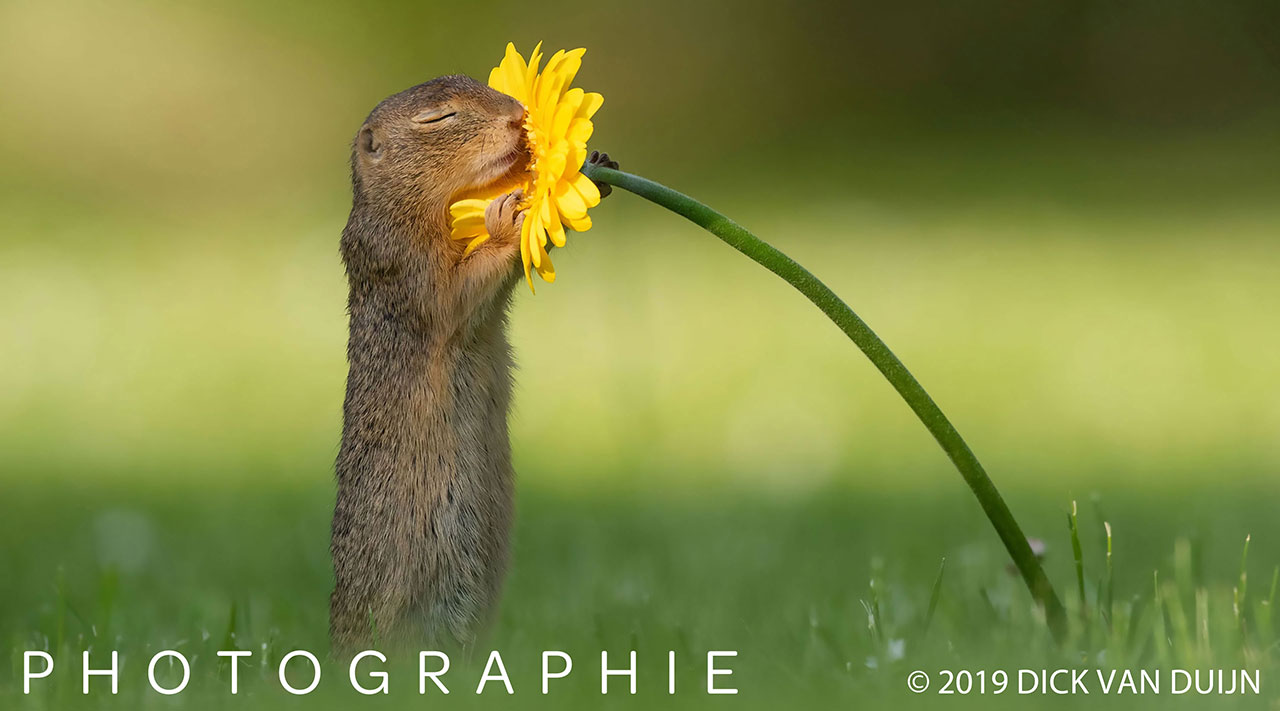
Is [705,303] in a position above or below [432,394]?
above

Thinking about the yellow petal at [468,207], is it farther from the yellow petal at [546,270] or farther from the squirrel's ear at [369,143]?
the yellow petal at [546,270]

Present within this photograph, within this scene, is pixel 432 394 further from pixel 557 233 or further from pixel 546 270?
pixel 557 233

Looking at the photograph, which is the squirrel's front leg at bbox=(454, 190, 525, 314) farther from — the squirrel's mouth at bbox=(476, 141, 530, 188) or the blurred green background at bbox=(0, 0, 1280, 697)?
the blurred green background at bbox=(0, 0, 1280, 697)

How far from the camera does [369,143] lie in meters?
3.82

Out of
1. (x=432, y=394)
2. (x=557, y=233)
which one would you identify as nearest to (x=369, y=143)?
(x=432, y=394)

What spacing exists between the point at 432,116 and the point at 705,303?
612 cm

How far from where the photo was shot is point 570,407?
7.48 metres

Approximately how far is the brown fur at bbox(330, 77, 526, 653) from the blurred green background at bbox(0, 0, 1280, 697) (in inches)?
14.7

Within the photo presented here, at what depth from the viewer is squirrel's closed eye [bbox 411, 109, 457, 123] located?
364 centimetres

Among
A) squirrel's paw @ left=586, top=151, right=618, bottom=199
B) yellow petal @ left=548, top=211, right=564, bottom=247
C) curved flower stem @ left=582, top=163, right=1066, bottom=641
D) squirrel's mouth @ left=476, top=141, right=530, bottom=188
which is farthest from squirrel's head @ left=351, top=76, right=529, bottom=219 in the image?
curved flower stem @ left=582, top=163, right=1066, bottom=641

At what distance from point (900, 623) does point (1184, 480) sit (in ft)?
8.68

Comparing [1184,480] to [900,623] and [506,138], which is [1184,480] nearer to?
[900,623]

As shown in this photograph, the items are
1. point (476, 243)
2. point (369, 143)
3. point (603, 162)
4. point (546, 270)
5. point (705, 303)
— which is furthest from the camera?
point (705, 303)

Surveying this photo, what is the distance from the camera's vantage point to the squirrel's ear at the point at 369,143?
3.80 m
